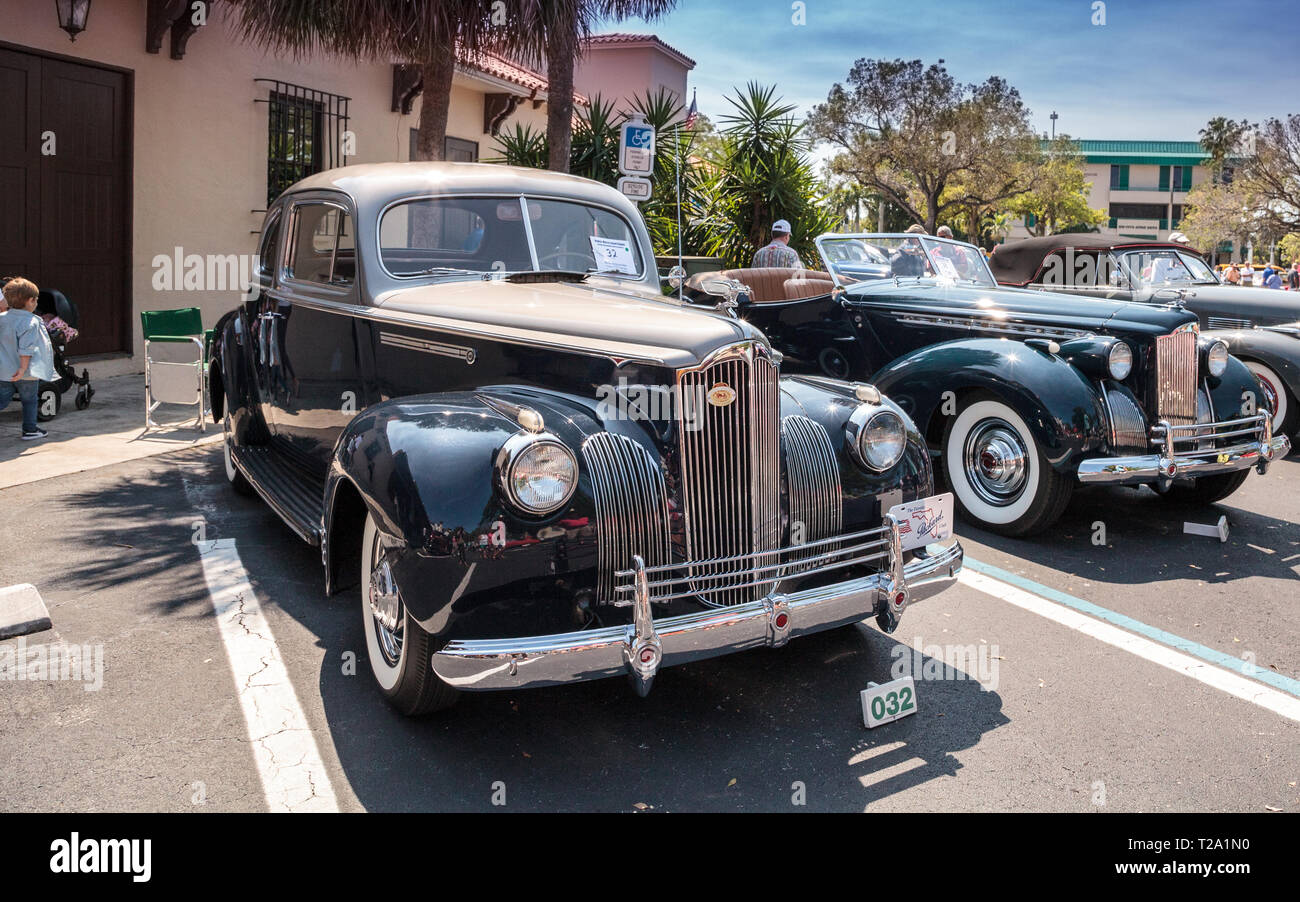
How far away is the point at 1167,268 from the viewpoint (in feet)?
33.0

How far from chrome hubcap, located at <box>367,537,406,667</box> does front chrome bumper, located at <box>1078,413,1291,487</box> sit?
148 inches

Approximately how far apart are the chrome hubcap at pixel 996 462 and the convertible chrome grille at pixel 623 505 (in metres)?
3.28

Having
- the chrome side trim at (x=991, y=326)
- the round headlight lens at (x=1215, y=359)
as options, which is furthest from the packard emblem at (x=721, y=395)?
the round headlight lens at (x=1215, y=359)

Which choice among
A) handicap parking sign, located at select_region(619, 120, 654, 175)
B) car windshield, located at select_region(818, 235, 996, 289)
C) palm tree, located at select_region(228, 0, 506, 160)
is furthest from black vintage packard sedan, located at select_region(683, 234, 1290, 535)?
palm tree, located at select_region(228, 0, 506, 160)

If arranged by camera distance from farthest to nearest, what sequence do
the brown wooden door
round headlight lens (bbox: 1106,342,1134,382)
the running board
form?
the brown wooden door < round headlight lens (bbox: 1106,342,1134,382) < the running board

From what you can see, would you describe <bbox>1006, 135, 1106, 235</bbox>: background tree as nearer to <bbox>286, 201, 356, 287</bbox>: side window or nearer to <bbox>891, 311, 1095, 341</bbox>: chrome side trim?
<bbox>891, 311, 1095, 341</bbox>: chrome side trim

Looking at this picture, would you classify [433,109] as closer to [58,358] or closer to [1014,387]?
[58,358]

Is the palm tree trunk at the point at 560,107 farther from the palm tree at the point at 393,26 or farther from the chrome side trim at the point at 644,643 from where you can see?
the chrome side trim at the point at 644,643

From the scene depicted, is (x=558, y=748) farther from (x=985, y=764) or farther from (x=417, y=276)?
(x=417, y=276)

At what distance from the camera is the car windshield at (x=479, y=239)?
183 inches

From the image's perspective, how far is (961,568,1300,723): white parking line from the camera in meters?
3.77

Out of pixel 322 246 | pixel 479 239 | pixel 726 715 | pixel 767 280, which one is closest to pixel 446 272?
pixel 479 239
